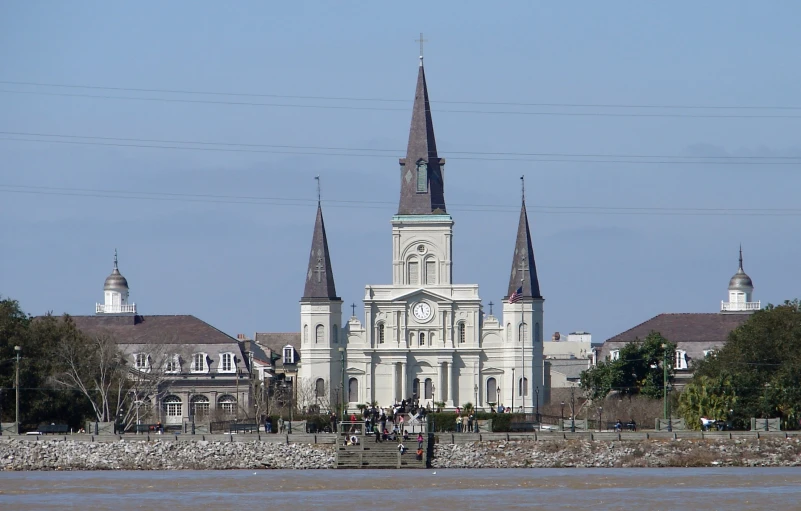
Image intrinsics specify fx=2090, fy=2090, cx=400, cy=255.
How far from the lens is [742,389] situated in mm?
96375

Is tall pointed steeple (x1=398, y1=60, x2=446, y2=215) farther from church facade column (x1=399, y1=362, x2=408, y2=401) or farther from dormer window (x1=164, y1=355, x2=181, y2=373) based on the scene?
dormer window (x1=164, y1=355, x2=181, y2=373)

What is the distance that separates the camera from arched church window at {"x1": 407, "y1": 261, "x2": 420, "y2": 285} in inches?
6201

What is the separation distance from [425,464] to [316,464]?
4.33 metres

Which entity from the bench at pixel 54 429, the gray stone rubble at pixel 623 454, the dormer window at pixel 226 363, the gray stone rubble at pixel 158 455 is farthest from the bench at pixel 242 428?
the dormer window at pixel 226 363

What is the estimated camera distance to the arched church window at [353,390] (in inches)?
6029

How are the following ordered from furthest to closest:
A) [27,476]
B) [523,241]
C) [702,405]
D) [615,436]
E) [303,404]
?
[523,241], [303,404], [702,405], [615,436], [27,476]

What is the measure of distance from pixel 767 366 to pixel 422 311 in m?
59.2

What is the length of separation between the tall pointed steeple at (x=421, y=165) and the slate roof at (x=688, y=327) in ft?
68.7

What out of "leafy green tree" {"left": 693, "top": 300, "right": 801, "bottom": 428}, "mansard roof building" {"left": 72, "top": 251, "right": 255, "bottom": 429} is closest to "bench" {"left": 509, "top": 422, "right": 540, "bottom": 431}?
"leafy green tree" {"left": 693, "top": 300, "right": 801, "bottom": 428}

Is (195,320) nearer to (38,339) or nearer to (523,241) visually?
(523,241)

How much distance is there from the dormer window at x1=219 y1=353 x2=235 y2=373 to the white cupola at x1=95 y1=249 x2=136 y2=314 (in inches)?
857

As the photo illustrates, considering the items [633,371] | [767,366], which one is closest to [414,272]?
[633,371]

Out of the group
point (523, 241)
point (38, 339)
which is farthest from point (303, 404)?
point (38, 339)

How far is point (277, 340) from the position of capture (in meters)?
184
